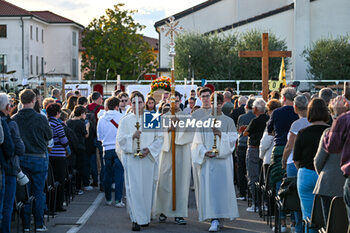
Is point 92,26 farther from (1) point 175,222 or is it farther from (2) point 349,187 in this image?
(2) point 349,187

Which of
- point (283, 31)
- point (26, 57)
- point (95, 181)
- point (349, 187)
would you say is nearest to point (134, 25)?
point (26, 57)

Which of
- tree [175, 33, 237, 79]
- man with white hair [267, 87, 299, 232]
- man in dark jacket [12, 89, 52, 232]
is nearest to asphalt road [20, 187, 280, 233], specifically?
man in dark jacket [12, 89, 52, 232]

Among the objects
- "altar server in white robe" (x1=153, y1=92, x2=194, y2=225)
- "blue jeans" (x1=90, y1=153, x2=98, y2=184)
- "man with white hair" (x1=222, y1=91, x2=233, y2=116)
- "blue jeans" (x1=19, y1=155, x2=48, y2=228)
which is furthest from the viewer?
"blue jeans" (x1=90, y1=153, x2=98, y2=184)

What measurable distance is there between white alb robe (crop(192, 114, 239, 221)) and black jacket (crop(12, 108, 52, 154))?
2.37m

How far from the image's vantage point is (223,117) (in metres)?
11.7

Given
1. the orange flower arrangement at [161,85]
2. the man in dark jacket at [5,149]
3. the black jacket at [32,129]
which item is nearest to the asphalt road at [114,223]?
the black jacket at [32,129]

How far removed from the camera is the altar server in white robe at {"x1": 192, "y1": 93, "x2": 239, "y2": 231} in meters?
11.6

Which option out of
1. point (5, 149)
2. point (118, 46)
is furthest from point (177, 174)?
point (118, 46)

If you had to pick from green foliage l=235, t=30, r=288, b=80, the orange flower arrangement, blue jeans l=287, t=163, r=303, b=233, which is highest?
green foliage l=235, t=30, r=288, b=80

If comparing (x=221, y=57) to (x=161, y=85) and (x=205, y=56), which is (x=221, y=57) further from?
(x=161, y=85)

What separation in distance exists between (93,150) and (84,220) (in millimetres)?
4642

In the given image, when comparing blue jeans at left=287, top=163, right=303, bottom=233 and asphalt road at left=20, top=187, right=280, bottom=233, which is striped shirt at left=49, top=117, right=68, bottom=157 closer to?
asphalt road at left=20, top=187, right=280, bottom=233

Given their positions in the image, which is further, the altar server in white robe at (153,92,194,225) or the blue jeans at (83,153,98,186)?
the blue jeans at (83,153,98,186)

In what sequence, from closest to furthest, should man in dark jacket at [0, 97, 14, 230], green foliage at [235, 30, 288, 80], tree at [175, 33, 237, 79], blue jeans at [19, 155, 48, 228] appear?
man in dark jacket at [0, 97, 14, 230] < blue jeans at [19, 155, 48, 228] < green foliage at [235, 30, 288, 80] < tree at [175, 33, 237, 79]
